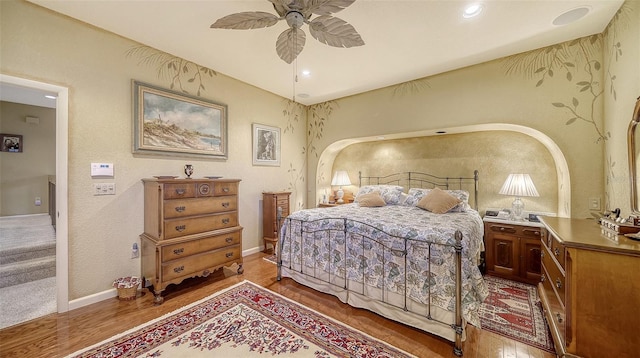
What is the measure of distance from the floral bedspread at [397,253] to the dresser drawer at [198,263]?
2.50 feet

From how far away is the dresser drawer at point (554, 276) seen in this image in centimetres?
165

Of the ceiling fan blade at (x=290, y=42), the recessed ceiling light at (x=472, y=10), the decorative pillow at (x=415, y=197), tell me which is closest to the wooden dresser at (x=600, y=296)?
the recessed ceiling light at (x=472, y=10)

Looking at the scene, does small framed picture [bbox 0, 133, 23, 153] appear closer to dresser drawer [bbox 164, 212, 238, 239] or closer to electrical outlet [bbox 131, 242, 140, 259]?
electrical outlet [bbox 131, 242, 140, 259]

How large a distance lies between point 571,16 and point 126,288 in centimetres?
537

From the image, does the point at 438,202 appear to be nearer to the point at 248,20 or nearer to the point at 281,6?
the point at 281,6

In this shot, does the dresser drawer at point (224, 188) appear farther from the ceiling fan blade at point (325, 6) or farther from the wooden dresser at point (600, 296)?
the wooden dresser at point (600, 296)

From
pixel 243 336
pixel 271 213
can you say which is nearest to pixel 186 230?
pixel 243 336

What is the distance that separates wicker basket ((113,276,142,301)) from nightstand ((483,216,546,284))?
4.44 meters

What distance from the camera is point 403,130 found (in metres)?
3.98

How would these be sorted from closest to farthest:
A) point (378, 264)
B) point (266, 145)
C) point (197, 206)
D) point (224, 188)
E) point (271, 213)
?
point (378, 264) < point (197, 206) < point (224, 188) < point (271, 213) < point (266, 145)

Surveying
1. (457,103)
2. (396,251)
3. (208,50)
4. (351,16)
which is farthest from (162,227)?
(457,103)

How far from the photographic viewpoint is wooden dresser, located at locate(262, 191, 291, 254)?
4148mm

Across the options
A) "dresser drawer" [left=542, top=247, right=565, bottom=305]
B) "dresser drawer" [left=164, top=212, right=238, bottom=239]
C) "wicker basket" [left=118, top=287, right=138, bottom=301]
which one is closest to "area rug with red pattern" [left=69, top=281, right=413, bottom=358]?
"wicker basket" [left=118, top=287, right=138, bottom=301]

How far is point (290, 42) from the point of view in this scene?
2.03 meters
